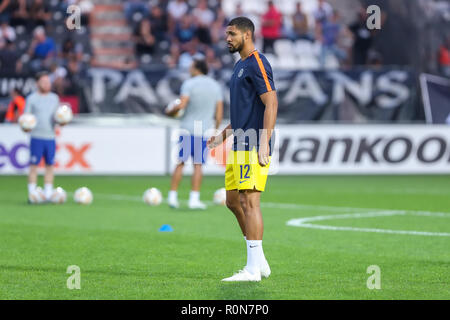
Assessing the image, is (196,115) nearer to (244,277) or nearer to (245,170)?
(245,170)

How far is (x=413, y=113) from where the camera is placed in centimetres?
2398

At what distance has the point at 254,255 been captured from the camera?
7.84 meters

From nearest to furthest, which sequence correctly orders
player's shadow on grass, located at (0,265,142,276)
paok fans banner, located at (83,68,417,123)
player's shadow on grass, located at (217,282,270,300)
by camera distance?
player's shadow on grass, located at (217,282,270,300) → player's shadow on grass, located at (0,265,142,276) → paok fans banner, located at (83,68,417,123)

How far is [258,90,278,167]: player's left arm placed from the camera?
7.61 meters

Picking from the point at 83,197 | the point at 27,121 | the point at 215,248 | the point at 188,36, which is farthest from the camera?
the point at 188,36

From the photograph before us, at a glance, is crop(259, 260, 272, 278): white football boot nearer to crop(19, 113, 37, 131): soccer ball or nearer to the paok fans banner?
crop(19, 113, 37, 131): soccer ball

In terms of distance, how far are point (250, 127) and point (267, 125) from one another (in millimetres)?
253

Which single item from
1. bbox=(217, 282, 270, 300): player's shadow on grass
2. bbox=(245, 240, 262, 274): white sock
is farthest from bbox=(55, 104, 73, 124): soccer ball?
bbox=(217, 282, 270, 300): player's shadow on grass

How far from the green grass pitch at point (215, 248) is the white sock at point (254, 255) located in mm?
147

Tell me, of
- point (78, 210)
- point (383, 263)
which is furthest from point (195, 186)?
point (383, 263)

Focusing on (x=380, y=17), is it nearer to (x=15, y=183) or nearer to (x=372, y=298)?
(x=15, y=183)

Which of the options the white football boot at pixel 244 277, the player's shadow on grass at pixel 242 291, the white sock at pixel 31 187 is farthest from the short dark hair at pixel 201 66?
the player's shadow on grass at pixel 242 291

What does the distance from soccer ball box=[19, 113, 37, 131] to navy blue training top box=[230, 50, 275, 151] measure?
746 centimetres

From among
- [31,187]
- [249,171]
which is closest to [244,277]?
[249,171]
